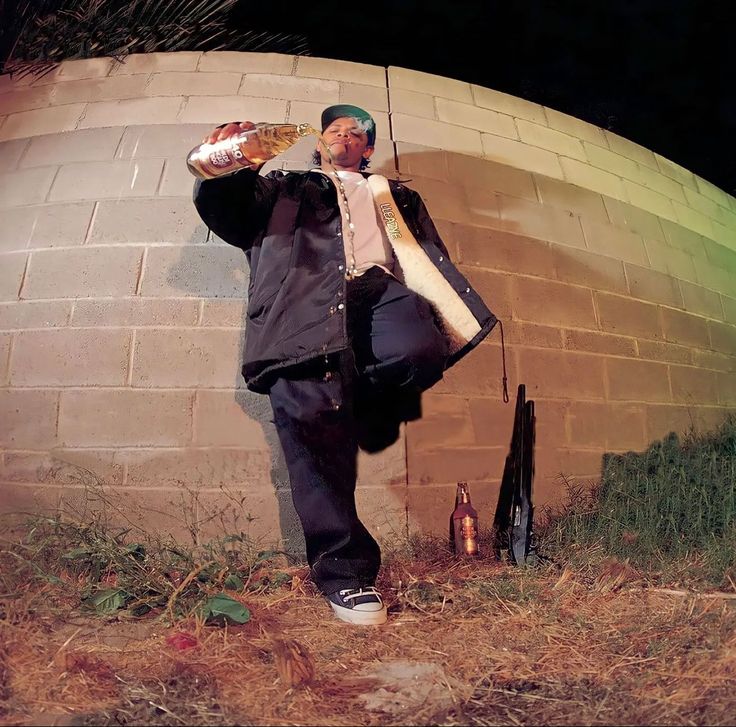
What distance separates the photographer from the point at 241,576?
213cm

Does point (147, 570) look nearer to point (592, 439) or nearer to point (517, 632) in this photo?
point (517, 632)

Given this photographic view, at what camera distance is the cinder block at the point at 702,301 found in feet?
10.9

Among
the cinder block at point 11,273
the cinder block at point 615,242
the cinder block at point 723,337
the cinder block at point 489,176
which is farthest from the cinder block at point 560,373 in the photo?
the cinder block at point 11,273

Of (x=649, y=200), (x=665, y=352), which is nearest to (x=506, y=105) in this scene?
(x=649, y=200)

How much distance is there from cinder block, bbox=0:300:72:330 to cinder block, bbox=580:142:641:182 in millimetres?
2957

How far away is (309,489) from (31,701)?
916mm

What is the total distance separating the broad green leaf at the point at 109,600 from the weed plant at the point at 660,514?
1.70m

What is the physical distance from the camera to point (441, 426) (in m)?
2.52

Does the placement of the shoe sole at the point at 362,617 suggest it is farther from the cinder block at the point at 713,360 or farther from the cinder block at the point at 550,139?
the cinder block at the point at 550,139

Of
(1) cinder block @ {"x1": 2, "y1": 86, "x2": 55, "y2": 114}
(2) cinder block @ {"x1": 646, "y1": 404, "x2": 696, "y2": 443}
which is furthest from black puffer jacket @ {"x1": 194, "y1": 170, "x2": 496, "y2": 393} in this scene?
(1) cinder block @ {"x1": 2, "y1": 86, "x2": 55, "y2": 114}

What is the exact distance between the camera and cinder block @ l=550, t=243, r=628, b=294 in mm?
2924

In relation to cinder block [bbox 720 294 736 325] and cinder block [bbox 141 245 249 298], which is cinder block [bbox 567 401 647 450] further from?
cinder block [bbox 141 245 249 298]

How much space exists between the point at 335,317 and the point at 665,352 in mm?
2207

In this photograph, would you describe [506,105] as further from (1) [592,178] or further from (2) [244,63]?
(2) [244,63]
